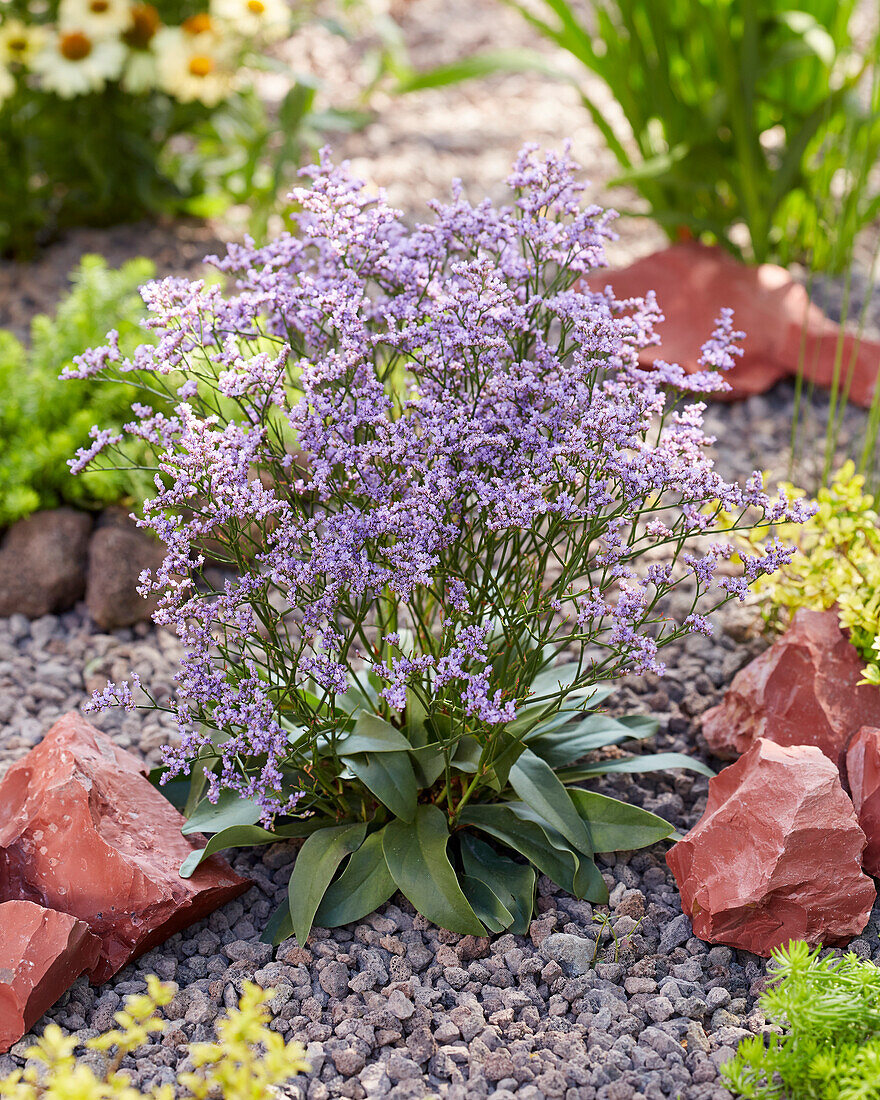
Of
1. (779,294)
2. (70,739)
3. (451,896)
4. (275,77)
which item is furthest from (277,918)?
(275,77)

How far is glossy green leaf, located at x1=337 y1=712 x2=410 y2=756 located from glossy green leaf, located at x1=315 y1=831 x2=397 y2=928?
0.19m

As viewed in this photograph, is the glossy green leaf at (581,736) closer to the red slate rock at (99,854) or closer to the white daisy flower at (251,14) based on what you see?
the red slate rock at (99,854)

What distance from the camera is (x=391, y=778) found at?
2.08m

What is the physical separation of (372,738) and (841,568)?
1.13 m

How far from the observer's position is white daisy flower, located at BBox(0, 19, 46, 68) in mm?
4059

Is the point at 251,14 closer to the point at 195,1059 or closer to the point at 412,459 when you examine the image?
the point at 412,459

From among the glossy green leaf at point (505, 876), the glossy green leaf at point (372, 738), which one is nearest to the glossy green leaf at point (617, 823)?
the glossy green leaf at point (505, 876)

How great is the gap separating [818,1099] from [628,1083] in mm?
287

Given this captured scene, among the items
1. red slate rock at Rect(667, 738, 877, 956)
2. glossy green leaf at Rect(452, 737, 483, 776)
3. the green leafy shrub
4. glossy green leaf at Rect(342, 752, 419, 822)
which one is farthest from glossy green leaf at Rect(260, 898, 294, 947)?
the green leafy shrub

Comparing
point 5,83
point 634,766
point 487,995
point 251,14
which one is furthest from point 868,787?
point 5,83

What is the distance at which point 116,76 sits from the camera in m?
4.08

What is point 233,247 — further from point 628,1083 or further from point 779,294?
point 779,294

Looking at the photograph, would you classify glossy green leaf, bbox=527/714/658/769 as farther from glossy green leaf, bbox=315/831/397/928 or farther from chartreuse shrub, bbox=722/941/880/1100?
chartreuse shrub, bbox=722/941/880/1100

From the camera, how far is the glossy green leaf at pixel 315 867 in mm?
2014
